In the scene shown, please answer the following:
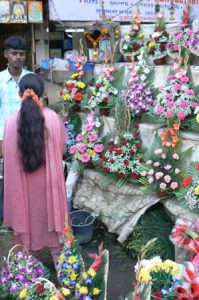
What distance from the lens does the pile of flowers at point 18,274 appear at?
9.07 ft

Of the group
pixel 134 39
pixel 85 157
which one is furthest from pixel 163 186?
pixel 134 39

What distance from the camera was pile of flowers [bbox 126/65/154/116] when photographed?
4109 millimetres

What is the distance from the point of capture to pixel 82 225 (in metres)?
4.13

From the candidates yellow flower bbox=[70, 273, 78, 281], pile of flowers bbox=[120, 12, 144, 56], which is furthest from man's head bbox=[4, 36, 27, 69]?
yellow flower bbox=[70, 273, 78, 281]

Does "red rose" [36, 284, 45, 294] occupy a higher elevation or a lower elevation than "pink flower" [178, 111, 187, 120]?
lower

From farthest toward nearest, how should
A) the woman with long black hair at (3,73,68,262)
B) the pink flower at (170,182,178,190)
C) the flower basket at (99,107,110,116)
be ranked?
the flower basket at (99,107,110,116) → the pink flower at (170,182,178,190) → the woman with long black hair at (3,73,68,262)

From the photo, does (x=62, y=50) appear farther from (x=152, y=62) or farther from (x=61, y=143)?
(x=61, y=143)

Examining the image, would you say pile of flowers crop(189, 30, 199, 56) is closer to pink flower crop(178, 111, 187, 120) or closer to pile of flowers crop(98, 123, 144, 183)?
pink flower crop(178, 111, 187, 120)

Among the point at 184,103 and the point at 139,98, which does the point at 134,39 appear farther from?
the point at 184,103

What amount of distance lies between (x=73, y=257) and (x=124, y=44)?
3049mm

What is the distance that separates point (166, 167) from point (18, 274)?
1648 mm

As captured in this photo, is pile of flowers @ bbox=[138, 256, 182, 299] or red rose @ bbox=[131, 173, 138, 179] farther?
red rose @ bbox=[131, 173, 138, 179]

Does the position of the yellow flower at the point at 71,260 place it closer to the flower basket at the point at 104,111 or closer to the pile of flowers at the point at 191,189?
the pile of flowers at the point at 191,189

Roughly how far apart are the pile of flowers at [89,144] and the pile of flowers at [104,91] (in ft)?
0.52
